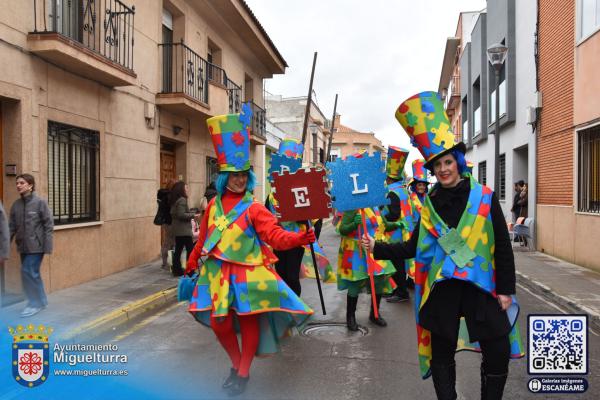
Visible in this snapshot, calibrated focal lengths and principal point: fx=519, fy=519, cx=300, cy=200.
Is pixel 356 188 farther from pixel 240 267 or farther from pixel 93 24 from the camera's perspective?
→ pixel 93 24

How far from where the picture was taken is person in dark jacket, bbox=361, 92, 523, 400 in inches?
121

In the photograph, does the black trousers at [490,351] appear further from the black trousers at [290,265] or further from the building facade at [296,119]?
the building facade at [296,119]

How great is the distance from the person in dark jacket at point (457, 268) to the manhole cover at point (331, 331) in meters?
2.26

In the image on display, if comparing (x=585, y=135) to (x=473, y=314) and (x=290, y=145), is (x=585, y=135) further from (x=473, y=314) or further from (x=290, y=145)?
(x=473, y=314)

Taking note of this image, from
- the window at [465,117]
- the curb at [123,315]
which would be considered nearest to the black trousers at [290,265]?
the curb at [123,315]

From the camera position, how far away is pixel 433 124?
3.37 metres

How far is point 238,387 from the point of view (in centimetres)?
401

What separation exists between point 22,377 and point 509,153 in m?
17.0

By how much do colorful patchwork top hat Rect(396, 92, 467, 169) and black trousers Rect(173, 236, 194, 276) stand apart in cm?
627

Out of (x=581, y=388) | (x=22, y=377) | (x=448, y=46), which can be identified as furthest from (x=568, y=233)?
(x=448, y=46)

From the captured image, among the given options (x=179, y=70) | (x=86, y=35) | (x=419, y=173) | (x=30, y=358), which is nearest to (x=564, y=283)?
(x=419, y=173)

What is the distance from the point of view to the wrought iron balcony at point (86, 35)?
733 cm

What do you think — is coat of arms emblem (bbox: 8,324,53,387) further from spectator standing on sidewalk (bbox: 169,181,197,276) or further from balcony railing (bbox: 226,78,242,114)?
balcony railing (bbox: 226,78,242,114)

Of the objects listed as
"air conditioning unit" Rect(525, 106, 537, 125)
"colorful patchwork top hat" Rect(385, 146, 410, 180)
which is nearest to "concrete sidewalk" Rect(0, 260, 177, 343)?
"colorful patchwork top hat" Rect(385, 146, 410, 180)
